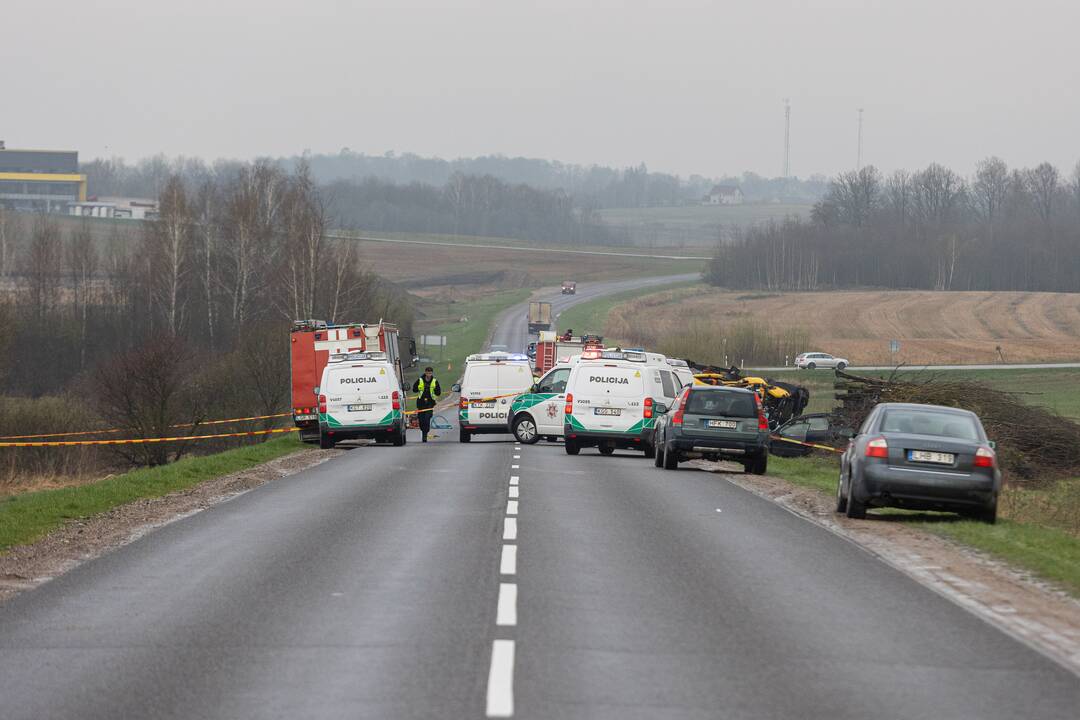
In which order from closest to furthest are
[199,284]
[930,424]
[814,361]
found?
[930,424] < [199,284] < [814,361]

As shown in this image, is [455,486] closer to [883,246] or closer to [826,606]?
[826,606]

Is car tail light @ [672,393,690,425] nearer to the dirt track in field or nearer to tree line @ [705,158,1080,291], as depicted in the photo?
the dirt track in field

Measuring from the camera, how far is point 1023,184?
178 meters

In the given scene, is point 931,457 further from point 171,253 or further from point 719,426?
point 171,253

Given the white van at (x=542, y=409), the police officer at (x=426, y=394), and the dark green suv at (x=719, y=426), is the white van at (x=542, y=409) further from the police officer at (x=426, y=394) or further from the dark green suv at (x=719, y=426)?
the dark green suv at (x=719, y=426)

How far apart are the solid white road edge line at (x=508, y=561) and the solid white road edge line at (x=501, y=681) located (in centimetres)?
306

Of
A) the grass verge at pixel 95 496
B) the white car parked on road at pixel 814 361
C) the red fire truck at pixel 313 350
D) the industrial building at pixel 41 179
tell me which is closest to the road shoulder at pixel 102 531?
the grass verge at pixel 95 496

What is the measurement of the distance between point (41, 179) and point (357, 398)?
17016 cm

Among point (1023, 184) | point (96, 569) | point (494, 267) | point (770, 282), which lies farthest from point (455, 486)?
point (1023, 184)

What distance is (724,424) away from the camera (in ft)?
81.6

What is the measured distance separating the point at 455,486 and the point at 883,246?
139 meters

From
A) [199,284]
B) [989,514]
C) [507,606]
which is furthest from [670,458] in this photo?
[199,284]

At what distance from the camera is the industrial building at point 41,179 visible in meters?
186

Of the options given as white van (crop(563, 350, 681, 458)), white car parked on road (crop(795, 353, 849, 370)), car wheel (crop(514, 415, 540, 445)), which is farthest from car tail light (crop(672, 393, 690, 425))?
white car parked on road (crop(795, 353, 849, 370))
